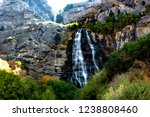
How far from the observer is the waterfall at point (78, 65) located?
70731 mm

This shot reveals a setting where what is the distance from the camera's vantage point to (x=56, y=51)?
256ft

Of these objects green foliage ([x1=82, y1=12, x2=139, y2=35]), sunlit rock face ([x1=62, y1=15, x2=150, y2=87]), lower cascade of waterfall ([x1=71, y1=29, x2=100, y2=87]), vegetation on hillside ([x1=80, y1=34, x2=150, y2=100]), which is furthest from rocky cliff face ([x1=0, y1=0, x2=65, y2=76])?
vegetation on hillside ([x1=80, y1=34, x2=150, y2=100])

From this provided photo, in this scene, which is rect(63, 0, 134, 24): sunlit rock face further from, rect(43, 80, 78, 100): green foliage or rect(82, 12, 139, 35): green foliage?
rect(43, 80, 78, 100): green foliage

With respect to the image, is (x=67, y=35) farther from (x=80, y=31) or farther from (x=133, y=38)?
(x=133, y=38)

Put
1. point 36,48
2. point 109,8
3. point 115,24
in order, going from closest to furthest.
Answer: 1. point 36,48
2. point 115,24
3. point 109,8

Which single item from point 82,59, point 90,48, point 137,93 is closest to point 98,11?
point 90,48

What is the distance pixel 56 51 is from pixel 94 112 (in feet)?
203

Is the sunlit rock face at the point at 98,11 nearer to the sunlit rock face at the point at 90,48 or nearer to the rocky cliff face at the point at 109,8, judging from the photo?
the rocky cliff face at the point at 109,8

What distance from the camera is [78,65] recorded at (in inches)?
2872

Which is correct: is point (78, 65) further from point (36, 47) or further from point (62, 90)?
point (62, 90)

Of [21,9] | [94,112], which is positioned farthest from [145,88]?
[21,9]

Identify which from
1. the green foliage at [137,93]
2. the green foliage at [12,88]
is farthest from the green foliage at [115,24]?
the green foliage at [137,93]

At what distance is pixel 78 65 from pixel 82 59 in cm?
Answer: 149

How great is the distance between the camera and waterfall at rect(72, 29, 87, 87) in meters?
70.7
